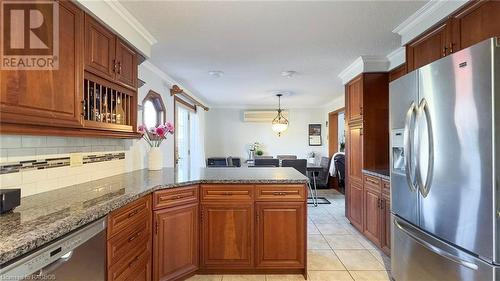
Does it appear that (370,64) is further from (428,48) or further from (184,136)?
(184,136)

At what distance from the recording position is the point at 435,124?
162 centimetres

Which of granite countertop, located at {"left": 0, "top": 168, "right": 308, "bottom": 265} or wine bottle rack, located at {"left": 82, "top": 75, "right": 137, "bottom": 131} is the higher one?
wine bottle rack, located at {"left": 82, "top": 75, "right": 137, "bottom": 131}

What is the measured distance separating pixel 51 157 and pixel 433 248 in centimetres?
255

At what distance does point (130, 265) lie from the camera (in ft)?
5.57

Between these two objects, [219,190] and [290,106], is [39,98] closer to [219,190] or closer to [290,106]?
[219,190]

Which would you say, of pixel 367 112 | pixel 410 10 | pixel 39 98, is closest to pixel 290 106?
pixel 367 112

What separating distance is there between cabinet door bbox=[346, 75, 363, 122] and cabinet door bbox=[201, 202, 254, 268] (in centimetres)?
214

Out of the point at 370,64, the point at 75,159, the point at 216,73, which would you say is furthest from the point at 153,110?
the point at 370,64

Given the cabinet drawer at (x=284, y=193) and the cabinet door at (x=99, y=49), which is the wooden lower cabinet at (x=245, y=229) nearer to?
the cabinet drawer at (x=284, y=193)

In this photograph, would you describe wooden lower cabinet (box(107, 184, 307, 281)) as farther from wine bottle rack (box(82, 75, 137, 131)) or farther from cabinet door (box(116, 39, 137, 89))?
cabinet door (box(116, 39, 137, 89))

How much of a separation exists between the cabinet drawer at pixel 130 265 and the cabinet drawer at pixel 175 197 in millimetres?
328

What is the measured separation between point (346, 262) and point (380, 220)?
2.00ft

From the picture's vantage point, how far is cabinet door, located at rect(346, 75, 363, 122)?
3494 millimetres

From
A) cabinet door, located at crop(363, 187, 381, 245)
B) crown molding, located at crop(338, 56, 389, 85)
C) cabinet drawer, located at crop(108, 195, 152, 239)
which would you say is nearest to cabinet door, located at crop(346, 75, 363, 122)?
crown molding, located at crop(338, 56, 389, 85)
